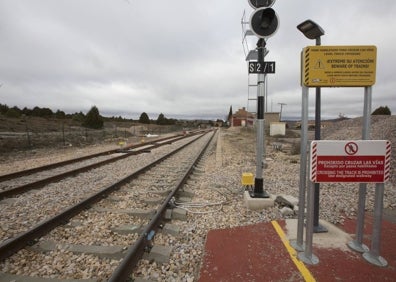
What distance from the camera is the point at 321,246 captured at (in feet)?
11.3

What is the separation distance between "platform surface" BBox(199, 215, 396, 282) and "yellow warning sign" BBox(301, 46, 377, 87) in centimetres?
239

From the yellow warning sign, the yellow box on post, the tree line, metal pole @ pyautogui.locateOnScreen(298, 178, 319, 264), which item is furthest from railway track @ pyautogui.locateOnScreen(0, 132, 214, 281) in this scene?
the tree line

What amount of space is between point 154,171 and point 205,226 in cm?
473

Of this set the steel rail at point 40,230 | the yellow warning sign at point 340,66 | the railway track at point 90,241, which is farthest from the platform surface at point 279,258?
the steel rail at point 40,230

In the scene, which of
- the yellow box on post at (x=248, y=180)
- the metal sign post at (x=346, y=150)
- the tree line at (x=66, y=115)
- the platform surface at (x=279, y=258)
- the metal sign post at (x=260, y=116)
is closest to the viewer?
the platform surface at (x=279, y=258)

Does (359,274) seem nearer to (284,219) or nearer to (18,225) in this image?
(284,219)

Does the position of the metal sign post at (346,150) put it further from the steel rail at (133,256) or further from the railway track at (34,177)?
the railway track at (34,177)

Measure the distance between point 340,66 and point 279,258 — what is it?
2779 mm

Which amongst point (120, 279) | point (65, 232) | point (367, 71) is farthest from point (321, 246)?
point (65, 232)

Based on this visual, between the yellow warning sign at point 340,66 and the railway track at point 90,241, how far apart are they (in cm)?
347

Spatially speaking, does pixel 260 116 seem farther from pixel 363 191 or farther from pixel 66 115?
pixel 66 115

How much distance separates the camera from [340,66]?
10.3ft

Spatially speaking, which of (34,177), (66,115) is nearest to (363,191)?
(34,177)

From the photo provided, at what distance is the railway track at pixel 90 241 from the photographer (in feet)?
9.86
